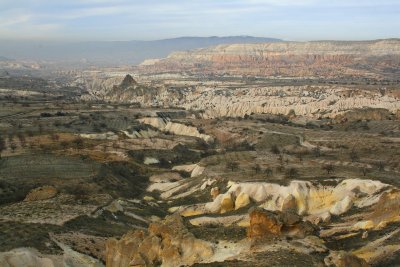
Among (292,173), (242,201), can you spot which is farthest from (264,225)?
(292,173)

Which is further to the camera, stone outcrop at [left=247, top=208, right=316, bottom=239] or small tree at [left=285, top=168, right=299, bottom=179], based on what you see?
small tree at [left=285, top=168, right=299, bottom=179]

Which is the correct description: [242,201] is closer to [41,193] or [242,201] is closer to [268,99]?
[41,193]

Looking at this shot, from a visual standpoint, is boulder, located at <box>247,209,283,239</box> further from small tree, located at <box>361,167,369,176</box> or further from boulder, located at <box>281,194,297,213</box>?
small tree, located at <box>361,167,369,176</box>

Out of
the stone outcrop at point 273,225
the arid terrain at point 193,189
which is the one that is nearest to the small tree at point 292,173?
the arid terrain at point 193,189

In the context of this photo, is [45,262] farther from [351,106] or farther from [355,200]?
[351,106]

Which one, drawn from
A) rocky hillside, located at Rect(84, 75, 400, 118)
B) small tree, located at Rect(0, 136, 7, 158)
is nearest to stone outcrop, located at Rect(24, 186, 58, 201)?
small tree, located at Rect(0, 136, 7, 158)

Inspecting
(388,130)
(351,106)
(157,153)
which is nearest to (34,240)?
(157,153)
